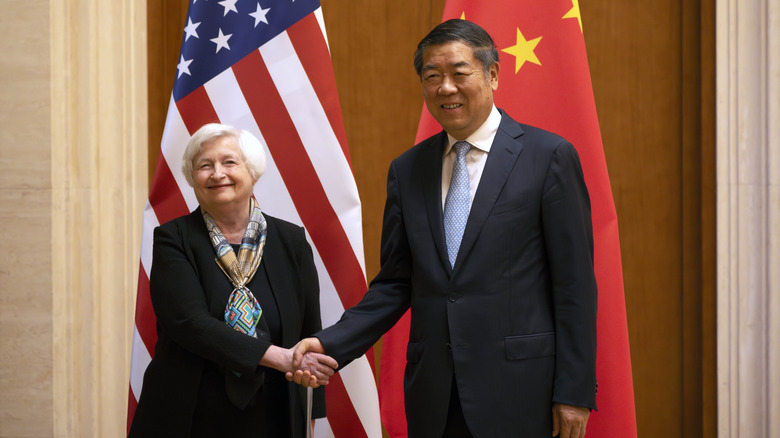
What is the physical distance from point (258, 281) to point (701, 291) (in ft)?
6.85

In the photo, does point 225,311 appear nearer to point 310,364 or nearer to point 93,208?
Answer: point 310,364

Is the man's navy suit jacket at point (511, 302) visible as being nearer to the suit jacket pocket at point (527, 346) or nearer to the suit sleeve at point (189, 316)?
the suit jacket pocket at point (527, 346)

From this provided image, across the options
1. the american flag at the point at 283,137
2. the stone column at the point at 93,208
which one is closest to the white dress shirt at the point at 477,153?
the american flag at the point at 283,137

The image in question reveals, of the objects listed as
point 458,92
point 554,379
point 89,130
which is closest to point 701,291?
point 554,379

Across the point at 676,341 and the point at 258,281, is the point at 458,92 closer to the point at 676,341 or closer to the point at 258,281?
the point at 258,281

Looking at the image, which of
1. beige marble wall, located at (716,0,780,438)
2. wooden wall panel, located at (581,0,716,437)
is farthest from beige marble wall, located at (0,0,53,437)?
beige marble wall, located at (716,0,780,438)

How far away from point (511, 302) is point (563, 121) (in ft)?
3.00

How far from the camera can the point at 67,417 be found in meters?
3.06

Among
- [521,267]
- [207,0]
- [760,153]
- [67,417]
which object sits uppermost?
[207,0]

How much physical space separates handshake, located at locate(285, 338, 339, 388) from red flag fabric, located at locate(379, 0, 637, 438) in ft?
1.91

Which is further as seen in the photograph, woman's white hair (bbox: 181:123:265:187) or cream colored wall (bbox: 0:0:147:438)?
cream colored wall (bbox: 0:0:147:438)

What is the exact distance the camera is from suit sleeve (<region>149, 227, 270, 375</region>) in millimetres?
1972

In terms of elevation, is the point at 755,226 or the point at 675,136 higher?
the point at 675,136

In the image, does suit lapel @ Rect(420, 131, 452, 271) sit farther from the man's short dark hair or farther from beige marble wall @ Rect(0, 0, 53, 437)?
beige marble wall @ Rect(0, 0, 53, 437)
